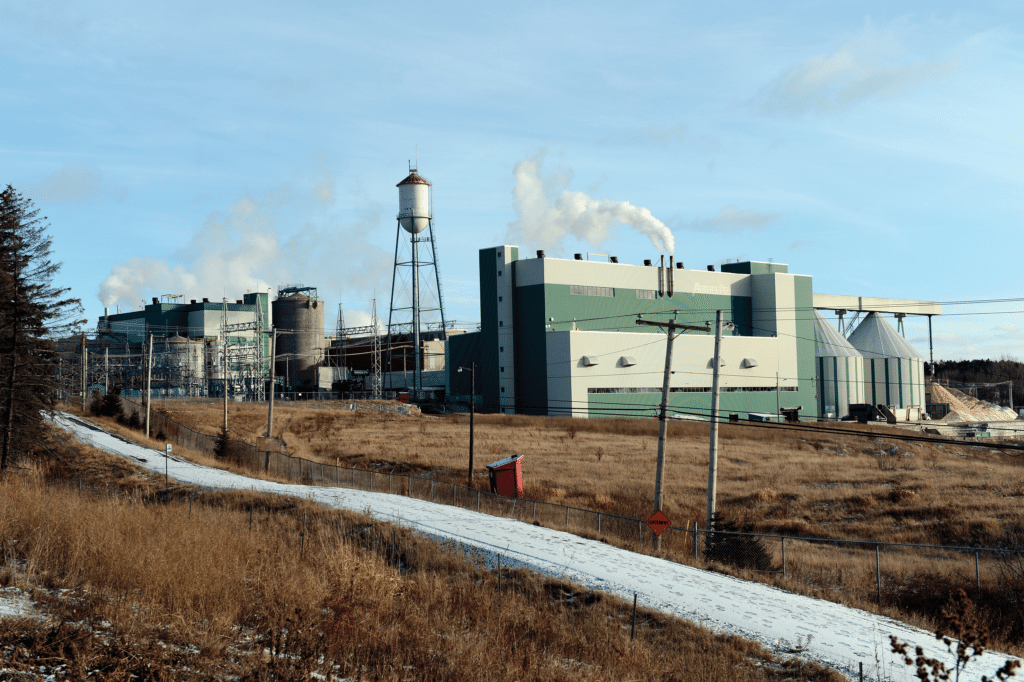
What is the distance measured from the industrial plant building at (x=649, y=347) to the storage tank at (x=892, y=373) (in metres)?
0.17

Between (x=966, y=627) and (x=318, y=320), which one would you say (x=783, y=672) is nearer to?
(x=966, y=627)

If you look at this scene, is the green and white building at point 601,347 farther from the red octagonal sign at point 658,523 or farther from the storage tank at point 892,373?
the red octagonal sign at point 658,523

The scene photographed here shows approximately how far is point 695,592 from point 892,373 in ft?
303

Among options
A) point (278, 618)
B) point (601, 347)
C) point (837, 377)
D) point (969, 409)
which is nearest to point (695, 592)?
point (278, 618)

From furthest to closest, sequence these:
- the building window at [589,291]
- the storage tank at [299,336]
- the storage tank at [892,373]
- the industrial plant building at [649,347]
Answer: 1. the storage tank at [299,336]
2. the storage tank at [892,373]
3. the building window at [589,291]
4. the industrial plant building at [649,347]

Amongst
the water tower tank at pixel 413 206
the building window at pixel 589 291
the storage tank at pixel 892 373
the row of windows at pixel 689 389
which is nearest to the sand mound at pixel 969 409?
the storage tank at pixel 892 373

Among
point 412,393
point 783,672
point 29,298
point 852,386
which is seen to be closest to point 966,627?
point 783,672

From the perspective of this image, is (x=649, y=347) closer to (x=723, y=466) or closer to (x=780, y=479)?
(x=723, y=466)

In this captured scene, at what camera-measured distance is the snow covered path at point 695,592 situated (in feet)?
44.8

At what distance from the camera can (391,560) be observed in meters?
17.8

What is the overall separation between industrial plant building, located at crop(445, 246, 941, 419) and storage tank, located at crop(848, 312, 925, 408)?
17 centimetres

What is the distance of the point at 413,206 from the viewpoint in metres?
88.2

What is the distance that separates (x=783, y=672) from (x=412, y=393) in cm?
8160

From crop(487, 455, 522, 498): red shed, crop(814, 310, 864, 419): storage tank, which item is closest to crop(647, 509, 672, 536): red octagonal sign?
crop(487, 455, 522, 498): red shed
